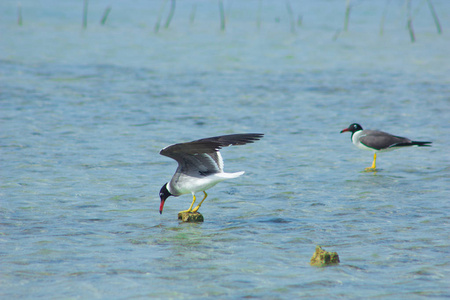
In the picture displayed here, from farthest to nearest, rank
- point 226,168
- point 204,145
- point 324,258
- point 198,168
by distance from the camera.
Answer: point 226,168, point 198,168, point 204,145, point 324,258

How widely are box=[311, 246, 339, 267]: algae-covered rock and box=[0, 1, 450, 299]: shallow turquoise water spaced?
11 cm

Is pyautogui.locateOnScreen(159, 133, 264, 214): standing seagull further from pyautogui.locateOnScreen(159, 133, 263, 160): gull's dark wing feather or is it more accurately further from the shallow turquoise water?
the shallow turquoise water

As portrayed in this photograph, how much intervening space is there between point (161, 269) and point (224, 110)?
10374 mm

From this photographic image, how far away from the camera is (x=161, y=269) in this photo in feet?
22.8

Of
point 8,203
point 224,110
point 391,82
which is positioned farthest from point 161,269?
point 391,82

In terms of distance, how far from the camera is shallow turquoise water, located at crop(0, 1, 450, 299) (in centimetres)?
681

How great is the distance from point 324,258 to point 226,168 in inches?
204

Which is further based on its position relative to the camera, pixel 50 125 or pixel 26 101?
pixel 26 101

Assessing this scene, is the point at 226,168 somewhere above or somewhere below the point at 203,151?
below

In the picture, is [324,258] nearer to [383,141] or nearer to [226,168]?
[226,168]

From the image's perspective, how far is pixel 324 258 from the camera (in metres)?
6.91

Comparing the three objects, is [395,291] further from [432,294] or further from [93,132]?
[93,132]

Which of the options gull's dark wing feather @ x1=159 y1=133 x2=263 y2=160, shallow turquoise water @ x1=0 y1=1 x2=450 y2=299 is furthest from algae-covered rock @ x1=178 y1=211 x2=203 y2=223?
gull's dark wing feather @ x1=159 y1=133 x2=263 y2=160

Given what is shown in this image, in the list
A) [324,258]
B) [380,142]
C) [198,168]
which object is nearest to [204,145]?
[198,168]
